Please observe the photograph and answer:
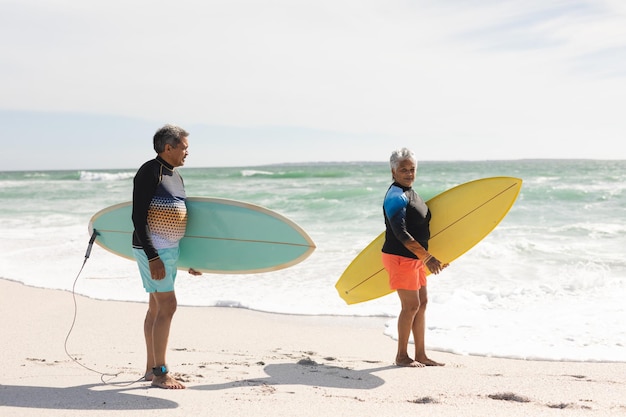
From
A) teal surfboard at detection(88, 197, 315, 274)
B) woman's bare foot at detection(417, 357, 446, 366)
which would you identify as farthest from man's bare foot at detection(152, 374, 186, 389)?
woman's bare foot at detection(417, 357, 446, 366)

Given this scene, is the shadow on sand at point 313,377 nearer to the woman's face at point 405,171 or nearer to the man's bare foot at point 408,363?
the man's bare foot at point 408,363

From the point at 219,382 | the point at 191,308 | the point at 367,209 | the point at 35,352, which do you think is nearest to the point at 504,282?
the point at 191,308

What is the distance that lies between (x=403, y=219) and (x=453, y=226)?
875 millimetres

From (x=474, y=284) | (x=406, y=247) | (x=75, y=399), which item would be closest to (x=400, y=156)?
(x=406, y=247)

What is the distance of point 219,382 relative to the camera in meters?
3.24

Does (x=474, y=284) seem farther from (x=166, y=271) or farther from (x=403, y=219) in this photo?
(x=166, y=271)

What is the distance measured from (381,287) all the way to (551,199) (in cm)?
1462

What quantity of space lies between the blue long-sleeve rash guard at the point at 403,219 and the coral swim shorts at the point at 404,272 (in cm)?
3

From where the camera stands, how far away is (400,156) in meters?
3.44

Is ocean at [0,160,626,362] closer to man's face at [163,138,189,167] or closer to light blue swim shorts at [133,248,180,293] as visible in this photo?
light blue swim shorts at [133,248,180,293]

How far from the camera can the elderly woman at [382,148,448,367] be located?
3391 mm

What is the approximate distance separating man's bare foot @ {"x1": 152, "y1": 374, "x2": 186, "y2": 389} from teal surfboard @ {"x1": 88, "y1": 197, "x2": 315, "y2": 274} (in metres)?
0.93

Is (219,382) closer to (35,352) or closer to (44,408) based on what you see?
(44,408)

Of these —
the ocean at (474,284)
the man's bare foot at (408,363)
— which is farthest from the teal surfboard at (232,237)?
the ocean at (474,284)
